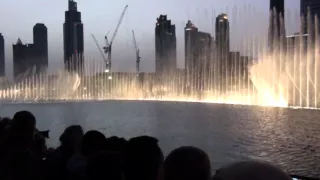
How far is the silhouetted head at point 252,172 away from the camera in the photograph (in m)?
1.96

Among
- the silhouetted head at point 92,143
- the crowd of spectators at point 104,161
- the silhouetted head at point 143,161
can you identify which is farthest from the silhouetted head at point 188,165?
the silhouetted head at point 92,143

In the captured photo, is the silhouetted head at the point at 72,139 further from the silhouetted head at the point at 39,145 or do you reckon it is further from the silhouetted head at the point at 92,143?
the silhouetted head at the point at 39,145

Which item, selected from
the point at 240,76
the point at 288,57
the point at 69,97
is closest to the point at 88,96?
the point at 69,97

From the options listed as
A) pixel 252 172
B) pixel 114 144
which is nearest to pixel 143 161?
pixel 252 172

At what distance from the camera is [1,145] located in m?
4.72

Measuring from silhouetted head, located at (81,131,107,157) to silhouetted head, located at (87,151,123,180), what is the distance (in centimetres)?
125

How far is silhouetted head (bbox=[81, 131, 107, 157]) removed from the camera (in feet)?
13.7

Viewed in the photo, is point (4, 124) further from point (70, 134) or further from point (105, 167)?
point (105, 167)

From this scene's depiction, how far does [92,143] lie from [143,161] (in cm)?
130

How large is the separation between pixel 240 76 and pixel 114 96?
191 ft

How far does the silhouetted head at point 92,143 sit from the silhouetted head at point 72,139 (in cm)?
21

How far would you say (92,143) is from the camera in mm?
4191

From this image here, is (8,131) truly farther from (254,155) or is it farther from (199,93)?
(199,93)

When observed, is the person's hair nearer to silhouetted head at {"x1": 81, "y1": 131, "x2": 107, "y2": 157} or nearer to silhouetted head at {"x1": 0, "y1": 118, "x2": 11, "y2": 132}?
silhouetted head at {"x1": 81, "y1": 131, "x2": 107, "y2": 157}
